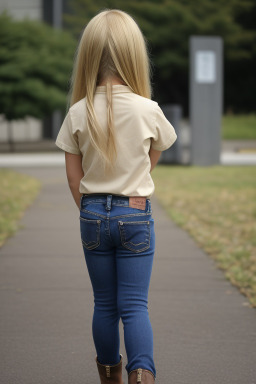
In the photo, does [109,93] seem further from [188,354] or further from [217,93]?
[217,93]

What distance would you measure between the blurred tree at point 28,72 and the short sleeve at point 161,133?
19881 mm

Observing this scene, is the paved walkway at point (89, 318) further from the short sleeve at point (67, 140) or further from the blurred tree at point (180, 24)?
the blurred tree at point (180, 24)

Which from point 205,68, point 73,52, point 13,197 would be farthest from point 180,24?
point 13,197

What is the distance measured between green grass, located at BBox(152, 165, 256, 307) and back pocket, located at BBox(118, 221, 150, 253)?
90.0 inches

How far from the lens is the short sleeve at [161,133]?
10.0 feet

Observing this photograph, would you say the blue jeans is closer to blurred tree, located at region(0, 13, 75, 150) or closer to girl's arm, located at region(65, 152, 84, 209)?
girl's arm, located at region(65, 152, 84, 209)

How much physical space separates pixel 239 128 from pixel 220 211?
861 inches

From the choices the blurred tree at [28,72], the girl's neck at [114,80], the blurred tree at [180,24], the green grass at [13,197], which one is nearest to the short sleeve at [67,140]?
the girl's neck at [114,80]

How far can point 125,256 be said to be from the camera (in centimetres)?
305

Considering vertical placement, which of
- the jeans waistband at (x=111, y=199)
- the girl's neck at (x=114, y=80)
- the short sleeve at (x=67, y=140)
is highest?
the girl's neck at (x=114, y=80)

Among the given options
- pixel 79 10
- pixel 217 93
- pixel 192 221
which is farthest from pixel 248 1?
pixel 192 221

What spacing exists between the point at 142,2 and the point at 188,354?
34177 mm

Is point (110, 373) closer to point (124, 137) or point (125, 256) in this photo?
point (125, 256)

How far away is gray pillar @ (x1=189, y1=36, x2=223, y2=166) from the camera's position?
677 inches
